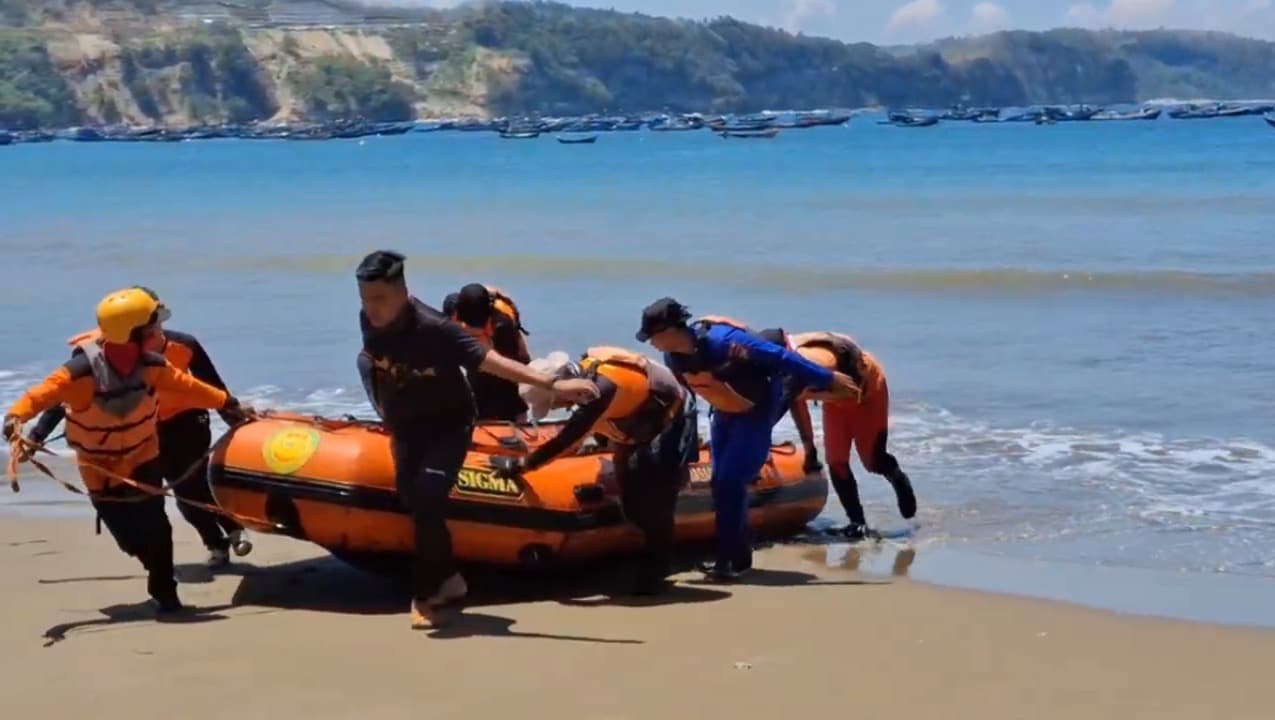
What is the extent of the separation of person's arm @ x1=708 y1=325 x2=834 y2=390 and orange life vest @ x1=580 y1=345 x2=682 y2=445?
0.92 feet

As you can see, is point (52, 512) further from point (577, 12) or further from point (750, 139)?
point (577, 12)

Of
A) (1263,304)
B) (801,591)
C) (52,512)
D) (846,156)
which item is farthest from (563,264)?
(846,156)

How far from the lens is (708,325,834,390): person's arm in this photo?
261 inches

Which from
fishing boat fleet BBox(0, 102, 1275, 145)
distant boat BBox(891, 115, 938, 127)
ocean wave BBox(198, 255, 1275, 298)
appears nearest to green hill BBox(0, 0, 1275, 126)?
fishing boat fleet BBox(0, 102, 1275, 145)

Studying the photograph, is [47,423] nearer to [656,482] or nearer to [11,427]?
[11,427]

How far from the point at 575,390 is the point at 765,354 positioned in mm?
1010

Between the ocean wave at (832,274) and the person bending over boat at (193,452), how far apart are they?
1251 cm

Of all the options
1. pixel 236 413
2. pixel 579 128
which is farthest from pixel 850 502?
pixel 579 128

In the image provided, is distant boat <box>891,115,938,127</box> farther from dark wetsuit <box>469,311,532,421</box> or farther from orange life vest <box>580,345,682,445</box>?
orange life vest <box>580,345,682,445</box>

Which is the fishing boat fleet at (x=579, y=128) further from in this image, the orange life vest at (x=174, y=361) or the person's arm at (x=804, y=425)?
the orange life vest at (x=174, y=361)

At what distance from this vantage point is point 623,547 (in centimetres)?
690

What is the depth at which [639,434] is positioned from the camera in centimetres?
646

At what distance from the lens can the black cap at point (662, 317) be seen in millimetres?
6398

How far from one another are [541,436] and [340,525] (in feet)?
3.11
